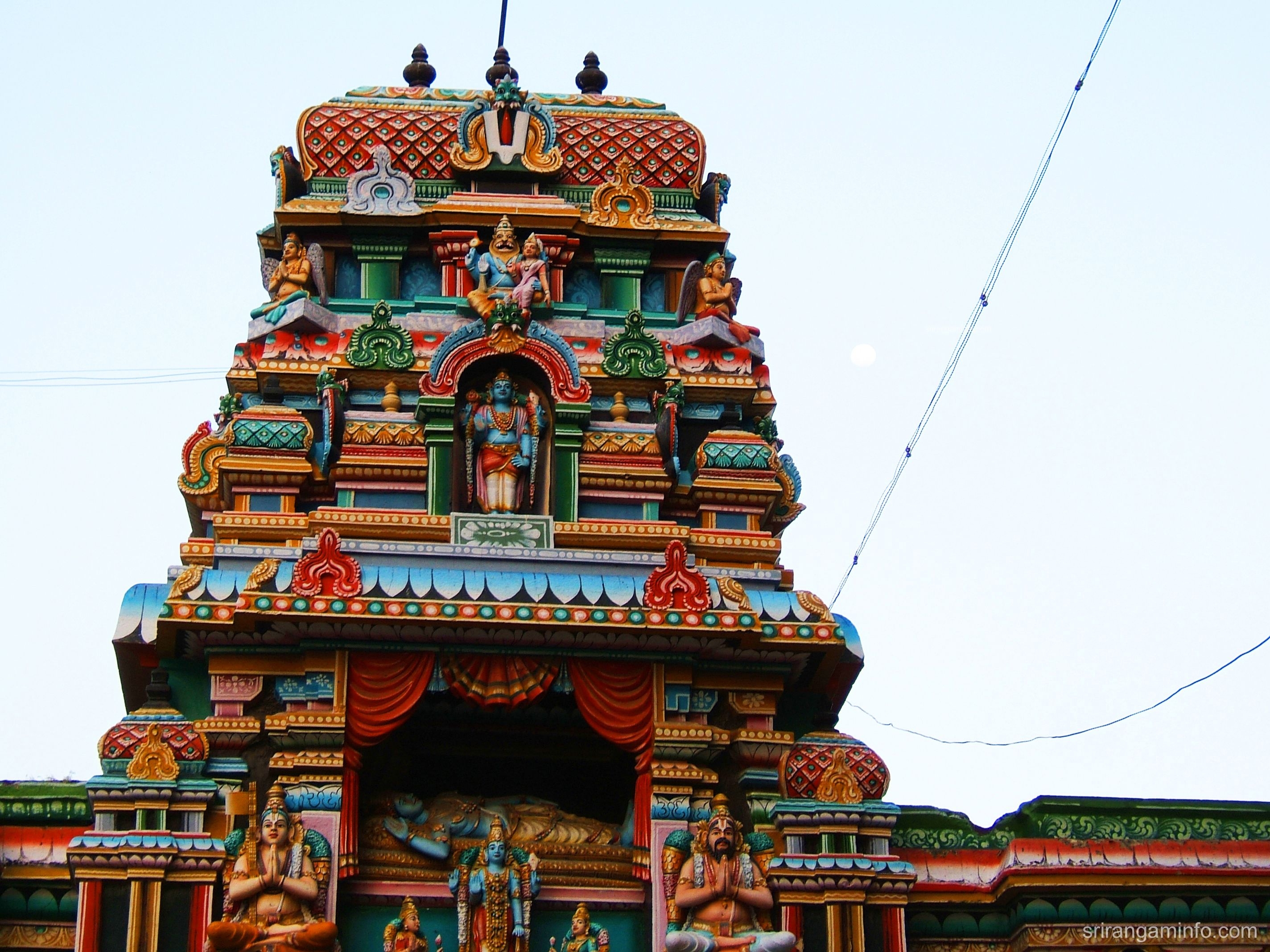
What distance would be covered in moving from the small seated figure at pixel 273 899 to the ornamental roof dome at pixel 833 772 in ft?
15.5

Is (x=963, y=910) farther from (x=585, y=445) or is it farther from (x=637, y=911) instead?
(x=585, y=445)

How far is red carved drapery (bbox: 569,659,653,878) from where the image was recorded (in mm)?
22781

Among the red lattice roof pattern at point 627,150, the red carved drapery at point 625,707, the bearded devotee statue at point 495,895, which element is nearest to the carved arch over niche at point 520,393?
the red carved drapery at point 625,707

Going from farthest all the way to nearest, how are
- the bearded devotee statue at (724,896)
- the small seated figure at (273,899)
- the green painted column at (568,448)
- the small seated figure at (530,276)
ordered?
the small seated figure at (530,276)
the green painted column at (568,448)
the bearded devotee statue at (724,896)
the small seated figure at (273,899)

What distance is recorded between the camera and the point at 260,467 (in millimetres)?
25172

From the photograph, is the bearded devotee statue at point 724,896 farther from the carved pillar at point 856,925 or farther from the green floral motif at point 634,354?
Answer: the green floral motif at point 634,354

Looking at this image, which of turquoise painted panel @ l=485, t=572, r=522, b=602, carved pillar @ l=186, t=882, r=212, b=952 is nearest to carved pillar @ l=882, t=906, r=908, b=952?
turquoise painted panel @ l=485, t=572, r=522, b=602

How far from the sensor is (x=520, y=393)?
84.8 feet

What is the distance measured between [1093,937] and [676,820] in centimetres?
431

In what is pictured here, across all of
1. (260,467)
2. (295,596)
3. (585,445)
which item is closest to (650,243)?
(585,445)

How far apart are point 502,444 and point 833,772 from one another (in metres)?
5.35

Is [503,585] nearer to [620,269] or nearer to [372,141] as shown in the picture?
[620,269]

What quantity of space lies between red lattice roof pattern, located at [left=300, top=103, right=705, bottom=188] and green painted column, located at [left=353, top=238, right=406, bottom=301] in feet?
4.03

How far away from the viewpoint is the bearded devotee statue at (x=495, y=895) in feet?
72.3
